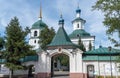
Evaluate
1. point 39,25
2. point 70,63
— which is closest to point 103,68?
point 70,63

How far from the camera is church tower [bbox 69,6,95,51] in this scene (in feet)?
197

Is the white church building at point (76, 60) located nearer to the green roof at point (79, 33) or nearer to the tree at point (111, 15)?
the tree at point (111, 15)

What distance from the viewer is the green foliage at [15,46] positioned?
2653cm

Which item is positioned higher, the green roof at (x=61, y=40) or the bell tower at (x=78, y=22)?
the bell tower at (x=78, y=22)

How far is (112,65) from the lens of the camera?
91.3ft

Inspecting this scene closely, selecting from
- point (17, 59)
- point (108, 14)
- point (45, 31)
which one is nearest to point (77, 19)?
point (45, 31)

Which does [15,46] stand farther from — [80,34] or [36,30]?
[36,30]

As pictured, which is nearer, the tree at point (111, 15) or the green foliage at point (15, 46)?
the tree at point (111, 15)

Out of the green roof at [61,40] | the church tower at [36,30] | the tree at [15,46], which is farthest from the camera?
the church tower at [36,30]

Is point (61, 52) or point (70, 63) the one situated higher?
point (61, 52)

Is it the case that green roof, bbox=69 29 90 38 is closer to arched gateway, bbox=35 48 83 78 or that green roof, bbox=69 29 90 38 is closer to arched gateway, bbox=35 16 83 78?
arched gateway, bbox=35 16 83 78

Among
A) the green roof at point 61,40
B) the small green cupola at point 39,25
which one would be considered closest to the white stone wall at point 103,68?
the green roof at point 61,40

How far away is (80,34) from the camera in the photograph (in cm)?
6088

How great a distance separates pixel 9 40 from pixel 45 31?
13.4 meters
